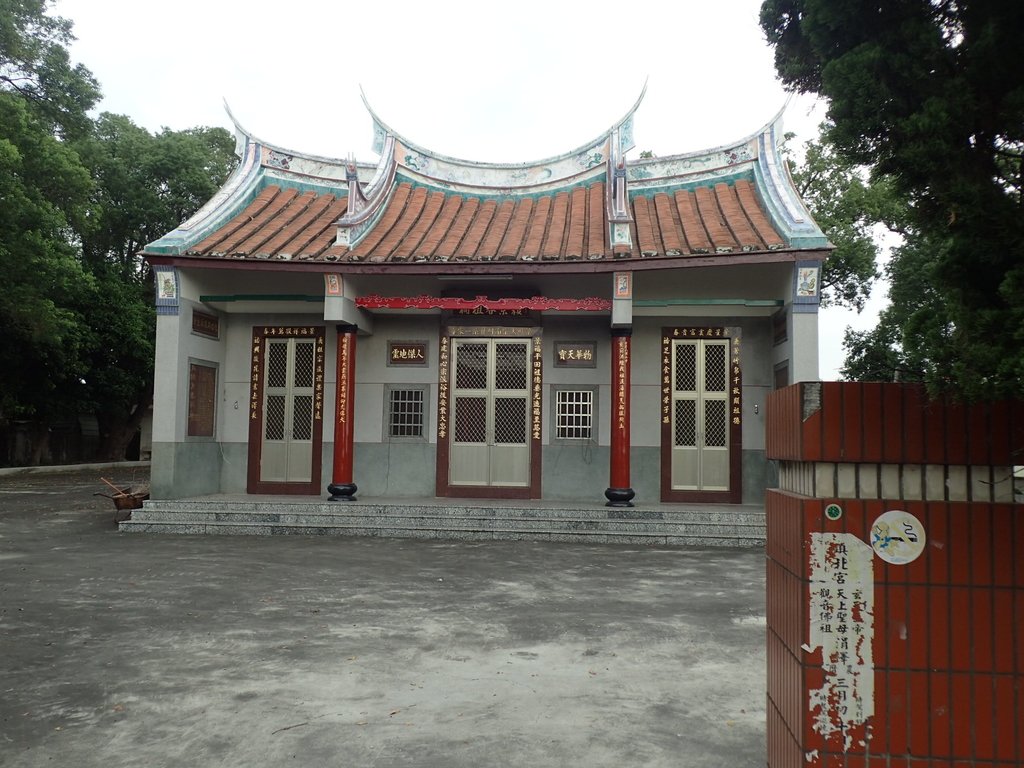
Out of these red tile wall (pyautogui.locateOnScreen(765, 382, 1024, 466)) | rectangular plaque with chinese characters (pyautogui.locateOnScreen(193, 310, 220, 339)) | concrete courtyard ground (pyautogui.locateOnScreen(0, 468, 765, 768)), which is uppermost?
rectangular plaque with chinese characters (pyautogui.locateOnScreen(193, 310, 220, 339))

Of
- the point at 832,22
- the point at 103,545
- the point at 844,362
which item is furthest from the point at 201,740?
the point at 844,362

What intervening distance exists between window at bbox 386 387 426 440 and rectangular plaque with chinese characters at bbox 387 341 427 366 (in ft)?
1.20

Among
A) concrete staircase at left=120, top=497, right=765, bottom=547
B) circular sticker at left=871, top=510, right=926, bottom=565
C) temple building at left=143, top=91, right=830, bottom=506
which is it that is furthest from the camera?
temple building at left=143, top=91, right=830, bottom=506

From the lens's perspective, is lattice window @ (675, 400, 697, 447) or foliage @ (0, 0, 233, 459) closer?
lattice window @ (675, 400, 697, 447)

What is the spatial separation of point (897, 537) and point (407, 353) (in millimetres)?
9371

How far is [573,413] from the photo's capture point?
11.0m

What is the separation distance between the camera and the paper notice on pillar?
7.32ft

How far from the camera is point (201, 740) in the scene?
317 centimetres

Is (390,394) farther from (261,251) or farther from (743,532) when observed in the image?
(743,532)

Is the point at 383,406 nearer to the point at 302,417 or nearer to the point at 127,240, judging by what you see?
the point at 302,417

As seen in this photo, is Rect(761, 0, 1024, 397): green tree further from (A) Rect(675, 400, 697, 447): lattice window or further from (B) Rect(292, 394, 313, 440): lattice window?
(B) Rect(292, 394, 313, 440): lattice window

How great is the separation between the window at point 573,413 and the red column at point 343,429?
278 centimetres

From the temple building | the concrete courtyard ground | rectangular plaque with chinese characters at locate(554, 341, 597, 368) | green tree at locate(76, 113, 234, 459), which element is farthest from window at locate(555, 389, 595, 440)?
green tree at locate(76, 113, 234, 459)

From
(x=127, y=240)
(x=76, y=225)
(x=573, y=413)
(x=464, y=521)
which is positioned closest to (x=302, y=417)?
(x=464, y=521)
